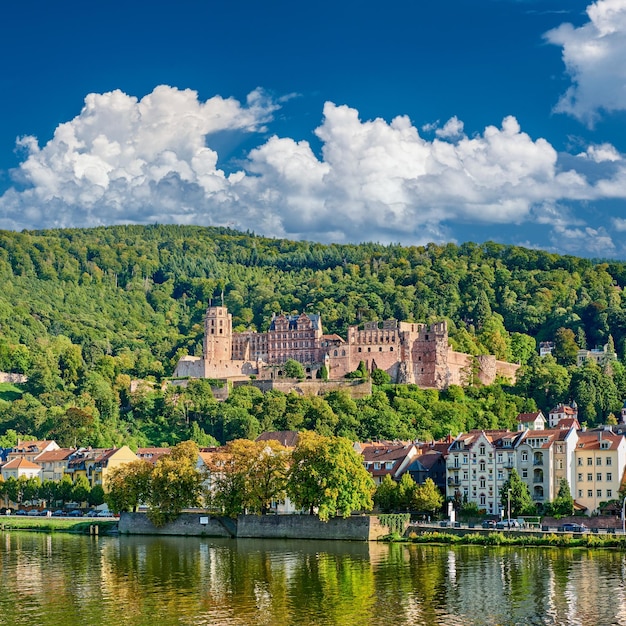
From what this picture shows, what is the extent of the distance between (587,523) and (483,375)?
233 ft

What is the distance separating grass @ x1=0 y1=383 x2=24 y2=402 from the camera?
14162 centimetres

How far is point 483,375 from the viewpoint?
14362 cm

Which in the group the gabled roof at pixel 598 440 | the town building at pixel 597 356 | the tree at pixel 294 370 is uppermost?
the town building at pixel 597 356

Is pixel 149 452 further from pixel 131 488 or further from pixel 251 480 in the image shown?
pixel 251 480

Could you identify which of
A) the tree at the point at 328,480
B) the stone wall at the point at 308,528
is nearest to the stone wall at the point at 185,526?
the stone wall at the point at 308,528

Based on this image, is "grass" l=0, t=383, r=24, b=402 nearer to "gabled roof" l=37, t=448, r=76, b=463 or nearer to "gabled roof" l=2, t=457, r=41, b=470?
"gabled roof" l=37, t=448, r=76, b=463

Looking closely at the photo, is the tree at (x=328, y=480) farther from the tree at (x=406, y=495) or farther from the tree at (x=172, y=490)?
the tree at (x=172, y=490)

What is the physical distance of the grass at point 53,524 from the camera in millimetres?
85562

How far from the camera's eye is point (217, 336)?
153375 millimetres

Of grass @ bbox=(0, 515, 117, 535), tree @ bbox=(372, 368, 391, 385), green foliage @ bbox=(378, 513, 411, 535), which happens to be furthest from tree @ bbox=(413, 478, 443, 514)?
tree @ bbox=(372, 368, 391, 385)

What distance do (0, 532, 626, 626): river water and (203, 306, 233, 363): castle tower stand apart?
79.9 meters

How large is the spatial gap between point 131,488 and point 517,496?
88.4ft

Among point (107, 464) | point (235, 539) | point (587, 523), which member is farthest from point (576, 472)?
point (107, 464)

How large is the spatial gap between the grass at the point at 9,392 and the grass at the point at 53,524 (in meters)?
48.3
